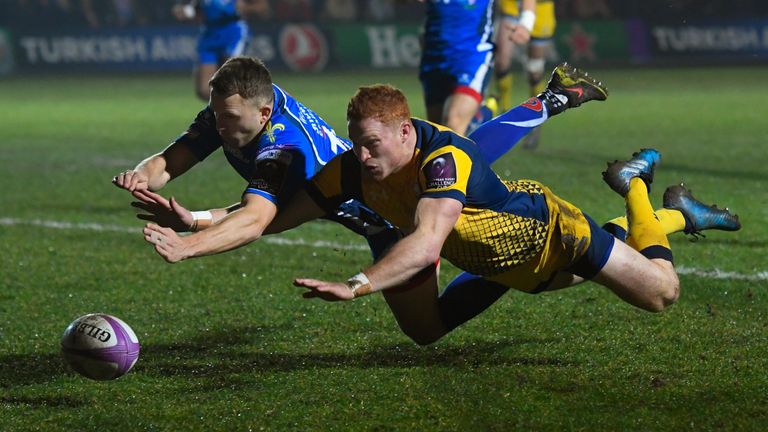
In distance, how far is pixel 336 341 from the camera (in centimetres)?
571

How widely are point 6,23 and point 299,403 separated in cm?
2872

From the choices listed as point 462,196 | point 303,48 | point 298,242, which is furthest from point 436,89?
point 303,48

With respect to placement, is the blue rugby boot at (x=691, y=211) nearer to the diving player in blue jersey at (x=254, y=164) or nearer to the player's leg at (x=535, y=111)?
the player's leg at (x=535, y=111)

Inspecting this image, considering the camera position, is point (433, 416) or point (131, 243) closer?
point (433, 416)

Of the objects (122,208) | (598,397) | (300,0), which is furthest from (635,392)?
(300,0)

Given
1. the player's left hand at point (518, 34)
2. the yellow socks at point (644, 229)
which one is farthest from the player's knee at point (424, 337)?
the player's left hand at point (518, 34)

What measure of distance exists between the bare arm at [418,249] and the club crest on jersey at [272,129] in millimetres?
1109

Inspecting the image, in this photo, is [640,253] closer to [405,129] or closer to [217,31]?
[405,129]

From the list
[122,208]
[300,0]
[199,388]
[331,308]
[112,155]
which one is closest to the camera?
[199,388]

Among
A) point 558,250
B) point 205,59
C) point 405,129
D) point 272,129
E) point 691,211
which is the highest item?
point 405,129

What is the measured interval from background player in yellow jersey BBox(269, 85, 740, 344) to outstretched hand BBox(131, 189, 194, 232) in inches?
15.0

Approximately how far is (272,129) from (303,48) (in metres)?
23.6

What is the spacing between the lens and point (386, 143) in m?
4.54

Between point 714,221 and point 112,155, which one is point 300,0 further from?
point 714,221
